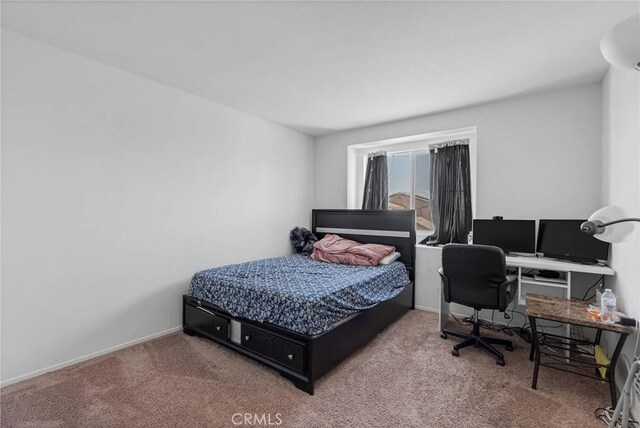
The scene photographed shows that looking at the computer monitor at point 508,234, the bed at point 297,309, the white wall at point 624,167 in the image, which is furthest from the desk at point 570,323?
the bed at point 297,309

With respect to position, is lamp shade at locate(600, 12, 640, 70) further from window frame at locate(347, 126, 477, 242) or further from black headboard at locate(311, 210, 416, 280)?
black headboard at locate(311, 210, 416, 280)

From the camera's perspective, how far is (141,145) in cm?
267

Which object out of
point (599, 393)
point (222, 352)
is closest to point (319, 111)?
point (222, 352)

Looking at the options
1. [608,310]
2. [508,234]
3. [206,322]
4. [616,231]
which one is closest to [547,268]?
[508,234]

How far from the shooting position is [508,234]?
296 cm

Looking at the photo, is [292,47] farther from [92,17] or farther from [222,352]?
[222,352]

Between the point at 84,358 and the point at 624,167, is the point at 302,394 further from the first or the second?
the point at 624,167

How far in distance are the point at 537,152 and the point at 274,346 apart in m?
3.24

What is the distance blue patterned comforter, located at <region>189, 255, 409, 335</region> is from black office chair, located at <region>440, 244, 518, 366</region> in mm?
698

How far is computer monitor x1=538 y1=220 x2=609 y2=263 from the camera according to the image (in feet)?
7.95

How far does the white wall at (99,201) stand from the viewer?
6.68 ft

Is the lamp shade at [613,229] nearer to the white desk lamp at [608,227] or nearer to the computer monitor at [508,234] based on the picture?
the white desk lamp at [608,227]

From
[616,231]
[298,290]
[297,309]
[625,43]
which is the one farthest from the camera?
[298,290]

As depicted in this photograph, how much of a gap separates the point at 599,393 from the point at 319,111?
3.58 meters
